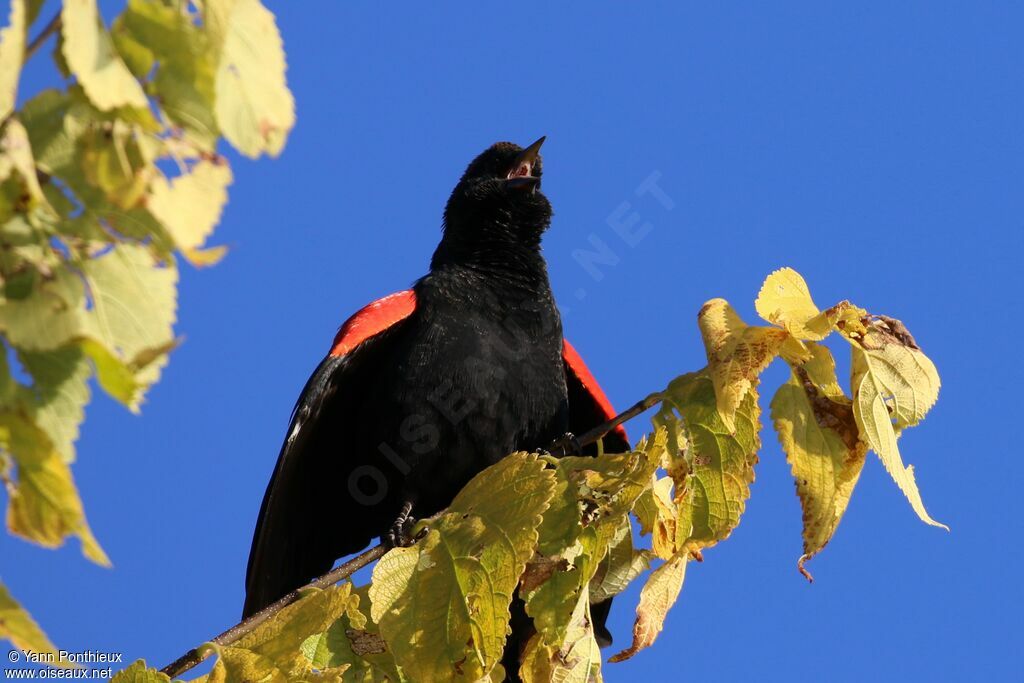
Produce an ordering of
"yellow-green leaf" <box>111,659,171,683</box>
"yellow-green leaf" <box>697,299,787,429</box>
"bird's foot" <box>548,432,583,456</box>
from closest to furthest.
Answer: "yellow-green leaf" <box>111,659,171,683</box>, "yellow-green leaf" <box>697,299,787,429</box>, "bird's foot" <box>548,432,583,456</box>

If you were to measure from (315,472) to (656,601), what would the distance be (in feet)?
8.65

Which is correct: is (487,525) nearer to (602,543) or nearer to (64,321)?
(602,543)

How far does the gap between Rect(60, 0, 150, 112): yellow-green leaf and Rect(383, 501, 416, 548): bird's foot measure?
3002 millimetres

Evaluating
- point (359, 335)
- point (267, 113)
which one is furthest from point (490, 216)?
point (267, 113)

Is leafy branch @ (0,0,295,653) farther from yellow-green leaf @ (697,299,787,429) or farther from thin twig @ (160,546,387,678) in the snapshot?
yellow-green leaf @ (697,299,787,429)

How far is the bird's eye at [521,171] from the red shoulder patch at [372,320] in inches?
54.3

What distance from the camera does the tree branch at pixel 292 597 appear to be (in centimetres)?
299

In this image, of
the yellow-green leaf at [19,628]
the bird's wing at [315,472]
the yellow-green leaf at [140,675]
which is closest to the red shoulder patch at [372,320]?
the bird's wing at [315,472]

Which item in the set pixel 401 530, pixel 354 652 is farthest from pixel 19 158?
pixel 401 530

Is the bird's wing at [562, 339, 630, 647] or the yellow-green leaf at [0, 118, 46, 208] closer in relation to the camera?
the yellow-green leaf at [0, 118, 46, 208]

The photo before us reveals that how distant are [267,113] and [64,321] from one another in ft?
1.34

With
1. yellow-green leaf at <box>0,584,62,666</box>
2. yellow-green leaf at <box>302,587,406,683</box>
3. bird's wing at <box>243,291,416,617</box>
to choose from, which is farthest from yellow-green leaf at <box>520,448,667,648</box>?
bird's wing at <box>243,291,416,617</box>

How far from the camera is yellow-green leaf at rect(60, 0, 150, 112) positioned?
1639 mm

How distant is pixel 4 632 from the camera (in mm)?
1817
